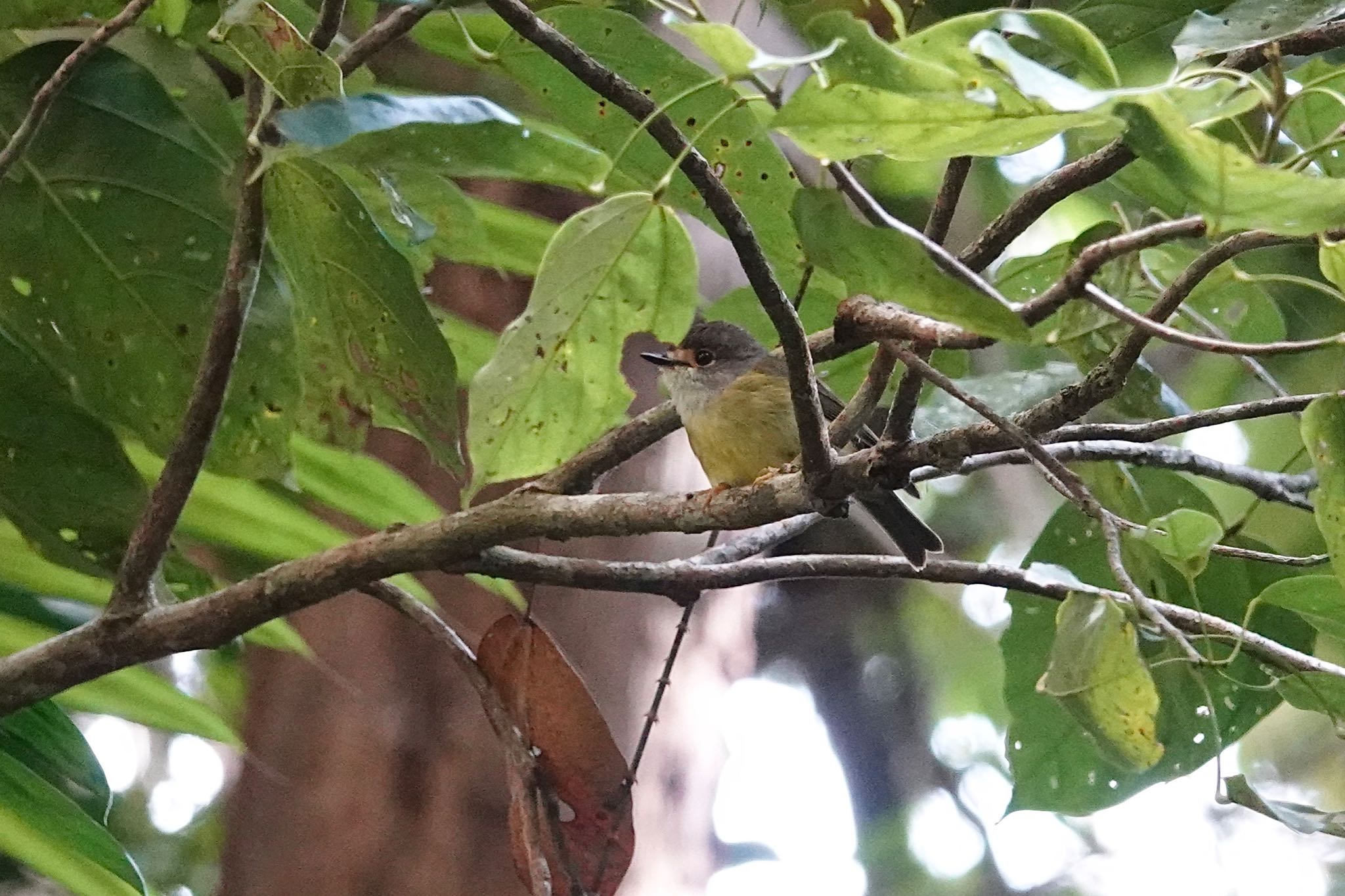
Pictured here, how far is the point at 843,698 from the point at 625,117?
330 cm

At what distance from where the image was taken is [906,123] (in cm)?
60

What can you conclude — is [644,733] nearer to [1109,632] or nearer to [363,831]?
[1109,632]

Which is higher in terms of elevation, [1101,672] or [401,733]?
[401,733]

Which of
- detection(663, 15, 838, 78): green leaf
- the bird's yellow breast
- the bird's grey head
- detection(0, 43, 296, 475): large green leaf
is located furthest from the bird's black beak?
detection(663, 15, 838, 78): green leaf

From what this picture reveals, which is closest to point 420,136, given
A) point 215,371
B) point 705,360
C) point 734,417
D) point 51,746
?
point 215,371

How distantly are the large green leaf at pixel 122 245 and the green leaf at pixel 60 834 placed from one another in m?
0.39

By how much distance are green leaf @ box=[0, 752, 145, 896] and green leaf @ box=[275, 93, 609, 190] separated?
798 mm

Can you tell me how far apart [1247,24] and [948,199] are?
236mm

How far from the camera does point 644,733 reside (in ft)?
4.20

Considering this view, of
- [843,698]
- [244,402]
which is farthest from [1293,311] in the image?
[843,698]

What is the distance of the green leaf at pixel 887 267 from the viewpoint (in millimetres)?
627

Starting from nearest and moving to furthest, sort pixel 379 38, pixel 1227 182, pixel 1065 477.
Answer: pixel 1227 182 → pixel 1065 477 → pixel 379 38

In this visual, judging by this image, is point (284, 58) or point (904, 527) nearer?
point (284, 58)

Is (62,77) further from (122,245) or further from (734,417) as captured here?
(734,417)
